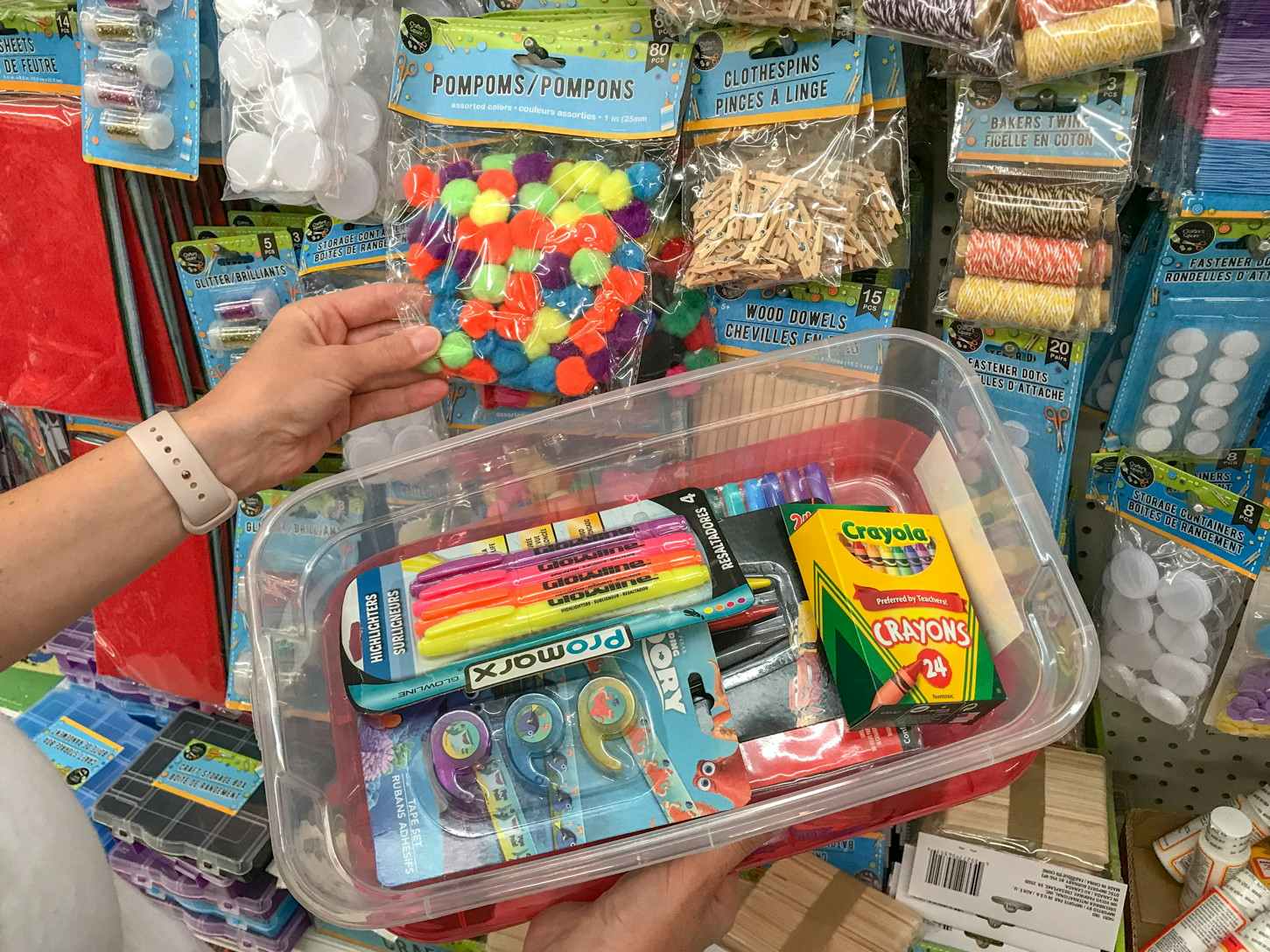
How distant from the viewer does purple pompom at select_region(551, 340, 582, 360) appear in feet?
3.14

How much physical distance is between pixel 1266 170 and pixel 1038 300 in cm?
21

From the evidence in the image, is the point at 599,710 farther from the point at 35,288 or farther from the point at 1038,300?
the point at 35,288

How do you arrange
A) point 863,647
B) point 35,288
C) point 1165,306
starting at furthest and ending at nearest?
point 35,288, point 1165,306, point 863,647

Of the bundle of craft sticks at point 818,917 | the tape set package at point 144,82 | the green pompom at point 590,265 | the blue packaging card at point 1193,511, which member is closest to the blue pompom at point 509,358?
the green pompom at point 590,265

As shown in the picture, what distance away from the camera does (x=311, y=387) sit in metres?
0.97

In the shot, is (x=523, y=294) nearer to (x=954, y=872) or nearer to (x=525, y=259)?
(x=525, y=259)

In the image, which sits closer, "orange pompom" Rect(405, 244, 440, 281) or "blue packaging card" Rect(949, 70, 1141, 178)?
"blue packaging card" Rect(949, 70, 1141, 178)

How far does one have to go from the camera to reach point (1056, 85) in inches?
31.9

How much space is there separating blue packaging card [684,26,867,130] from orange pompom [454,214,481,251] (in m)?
0.25

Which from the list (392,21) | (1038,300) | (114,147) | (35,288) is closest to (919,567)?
(1038,300)

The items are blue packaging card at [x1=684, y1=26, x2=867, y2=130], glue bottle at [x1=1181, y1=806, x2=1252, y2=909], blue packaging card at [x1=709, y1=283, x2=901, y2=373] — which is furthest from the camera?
glue bottle at [x1=1181, y1=806, x2=1252, y2=909]

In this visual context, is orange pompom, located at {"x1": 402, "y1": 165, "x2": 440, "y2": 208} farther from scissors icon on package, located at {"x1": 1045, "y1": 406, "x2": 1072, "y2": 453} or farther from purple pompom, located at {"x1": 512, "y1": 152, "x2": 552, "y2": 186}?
scissors icon on package, located at {"x1": 1045, "y1": 406, "x2": 1072, "y2": 453}

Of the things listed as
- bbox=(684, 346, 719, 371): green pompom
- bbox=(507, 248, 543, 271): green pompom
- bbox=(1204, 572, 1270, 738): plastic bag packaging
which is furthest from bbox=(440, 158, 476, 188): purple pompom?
bbox=(1204, 572, 1270, 738): plastic bag packaging

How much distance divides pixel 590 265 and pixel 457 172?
0.19 metres
